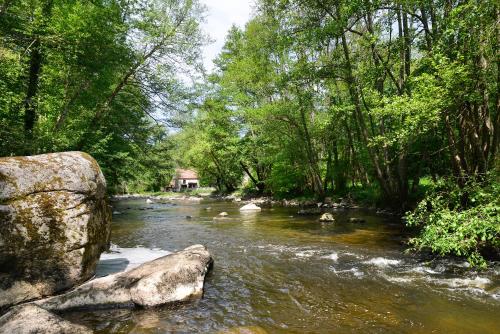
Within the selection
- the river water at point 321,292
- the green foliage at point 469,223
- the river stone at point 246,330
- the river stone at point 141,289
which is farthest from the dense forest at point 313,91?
the river stone at point 141,289

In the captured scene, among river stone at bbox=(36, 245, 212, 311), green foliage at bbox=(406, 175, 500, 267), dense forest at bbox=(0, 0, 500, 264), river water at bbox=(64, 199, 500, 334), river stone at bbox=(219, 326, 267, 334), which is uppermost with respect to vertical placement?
dense forest at bbox=(0, 0, 500, 264)

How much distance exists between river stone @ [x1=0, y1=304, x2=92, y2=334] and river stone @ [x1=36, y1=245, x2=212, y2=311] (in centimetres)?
83

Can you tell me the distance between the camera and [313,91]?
20.3 metres

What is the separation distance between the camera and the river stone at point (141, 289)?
5.60 m

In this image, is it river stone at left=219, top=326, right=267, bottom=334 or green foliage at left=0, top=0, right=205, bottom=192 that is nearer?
river stone at left=219, top=326, right=267, bottom=334

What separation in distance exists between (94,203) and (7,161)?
1600mm

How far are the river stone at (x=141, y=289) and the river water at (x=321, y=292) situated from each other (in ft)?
0.64

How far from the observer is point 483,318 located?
5160mm

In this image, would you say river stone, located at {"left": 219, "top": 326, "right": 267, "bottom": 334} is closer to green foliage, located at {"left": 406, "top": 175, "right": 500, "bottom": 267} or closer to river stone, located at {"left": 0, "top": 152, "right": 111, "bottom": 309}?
river stone, located at {"left": 0, "top": 152, "right": 111, "bottom": 309}

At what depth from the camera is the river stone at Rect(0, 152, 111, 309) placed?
5383 millimetres

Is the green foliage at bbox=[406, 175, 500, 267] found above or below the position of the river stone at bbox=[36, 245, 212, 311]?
above

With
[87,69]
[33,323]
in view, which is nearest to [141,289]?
[33,323]

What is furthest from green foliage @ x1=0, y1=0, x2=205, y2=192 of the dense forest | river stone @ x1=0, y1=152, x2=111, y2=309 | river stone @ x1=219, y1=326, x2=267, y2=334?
river stone @ x1=219, y1=326, x2=267, y2=334

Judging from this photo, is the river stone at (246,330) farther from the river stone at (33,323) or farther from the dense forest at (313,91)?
the dense forest at (313,91)
